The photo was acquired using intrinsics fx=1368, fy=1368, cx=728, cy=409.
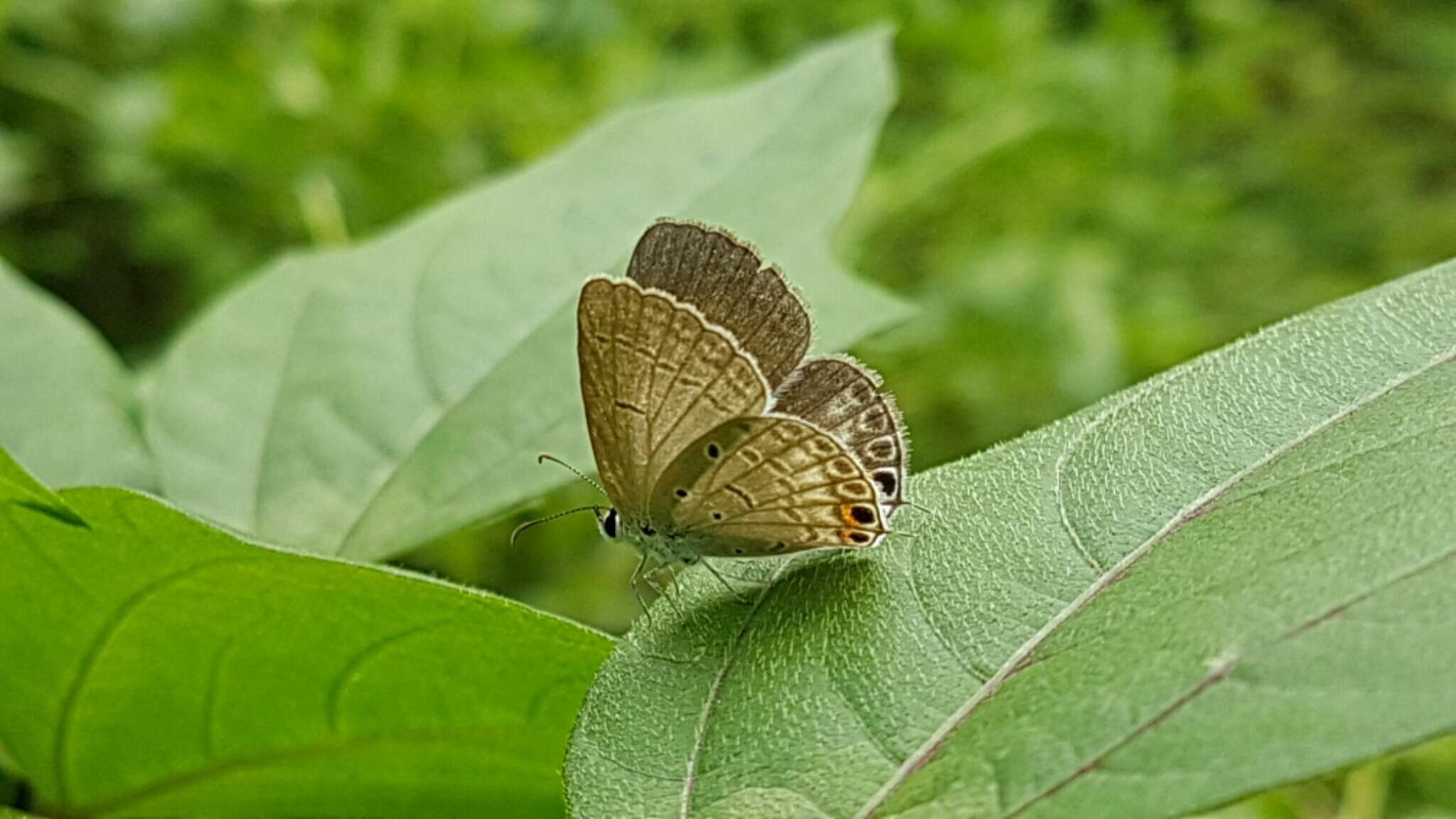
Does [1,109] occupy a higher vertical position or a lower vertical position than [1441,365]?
higher

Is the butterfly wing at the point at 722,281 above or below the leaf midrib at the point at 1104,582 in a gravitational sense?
above

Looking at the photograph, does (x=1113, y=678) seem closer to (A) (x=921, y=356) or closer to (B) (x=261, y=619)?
(B) (x=261, y=619)

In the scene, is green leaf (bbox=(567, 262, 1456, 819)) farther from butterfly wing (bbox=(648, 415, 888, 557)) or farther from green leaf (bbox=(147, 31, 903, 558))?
green leaf (bbox=(147, 31, 903, 558))

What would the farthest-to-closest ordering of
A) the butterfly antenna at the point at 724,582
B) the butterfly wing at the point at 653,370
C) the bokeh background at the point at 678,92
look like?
the bokeh background at the point at 678,92, the butterfly wing at the point at 653,370, the butterfly antenna at the point at 724,582

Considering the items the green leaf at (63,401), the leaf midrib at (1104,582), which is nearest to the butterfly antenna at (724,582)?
the leaf midrib at (1104,582)

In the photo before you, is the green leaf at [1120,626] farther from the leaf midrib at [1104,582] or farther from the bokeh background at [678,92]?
the bokeh background at [678,92]

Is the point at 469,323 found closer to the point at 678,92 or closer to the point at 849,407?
the point at 849,407

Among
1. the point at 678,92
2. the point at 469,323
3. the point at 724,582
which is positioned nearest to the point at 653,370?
the point at 724,582

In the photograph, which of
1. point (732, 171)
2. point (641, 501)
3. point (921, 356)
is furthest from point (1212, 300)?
point (641, 501)
